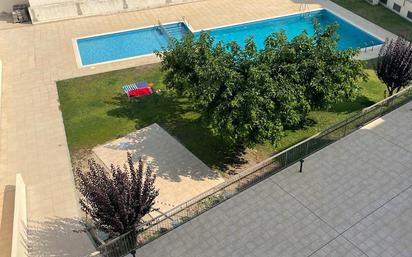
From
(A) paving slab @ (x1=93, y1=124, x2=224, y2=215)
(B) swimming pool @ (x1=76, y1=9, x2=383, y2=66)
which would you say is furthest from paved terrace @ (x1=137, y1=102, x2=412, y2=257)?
(B) swimming pool @ (x1=76, y1=9, x2=383, y2=66)

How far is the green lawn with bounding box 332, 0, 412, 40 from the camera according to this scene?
98.8 feet

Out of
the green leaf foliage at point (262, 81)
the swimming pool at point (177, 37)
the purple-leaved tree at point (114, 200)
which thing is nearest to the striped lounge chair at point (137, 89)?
the swimming pool at point (177, 37)

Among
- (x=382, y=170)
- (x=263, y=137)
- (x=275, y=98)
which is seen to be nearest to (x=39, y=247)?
(x=263, y=137)

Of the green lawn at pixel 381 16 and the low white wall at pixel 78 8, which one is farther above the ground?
the low white wall at pixel 78 8

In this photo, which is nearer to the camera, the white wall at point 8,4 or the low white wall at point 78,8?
the low white wall at point 78,8

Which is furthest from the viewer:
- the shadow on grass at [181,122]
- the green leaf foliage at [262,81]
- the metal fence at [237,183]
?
the shadow on grass at [181,122]

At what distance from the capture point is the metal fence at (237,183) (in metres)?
12.2

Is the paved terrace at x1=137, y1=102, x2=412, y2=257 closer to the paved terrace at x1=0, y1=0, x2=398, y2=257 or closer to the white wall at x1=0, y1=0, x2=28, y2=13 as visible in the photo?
the paved terrace at x1=0, y1=0, x2=398, y2=257

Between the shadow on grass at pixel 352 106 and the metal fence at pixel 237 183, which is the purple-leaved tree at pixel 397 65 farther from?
the metal fence at pixel 237 183

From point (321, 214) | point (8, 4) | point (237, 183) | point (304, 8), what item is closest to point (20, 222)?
point (237, 183)

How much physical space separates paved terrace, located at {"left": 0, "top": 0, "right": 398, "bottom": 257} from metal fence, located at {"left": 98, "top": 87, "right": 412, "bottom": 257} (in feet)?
10.2

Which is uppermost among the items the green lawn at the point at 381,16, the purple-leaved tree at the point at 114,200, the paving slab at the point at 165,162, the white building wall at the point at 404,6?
the white building wall at the point at 404,6

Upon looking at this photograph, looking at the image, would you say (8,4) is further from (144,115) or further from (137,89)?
(144,115)

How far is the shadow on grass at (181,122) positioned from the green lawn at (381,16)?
694 inches
